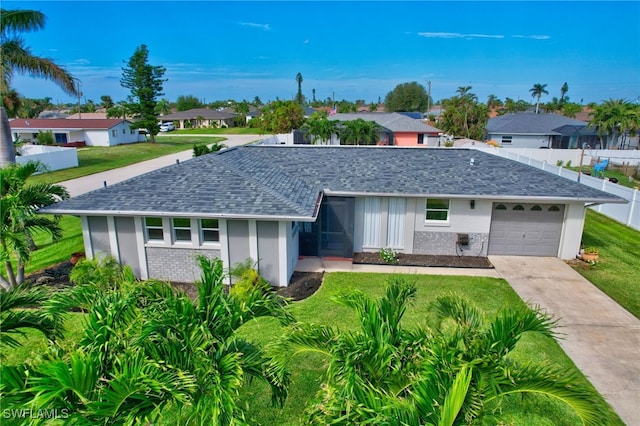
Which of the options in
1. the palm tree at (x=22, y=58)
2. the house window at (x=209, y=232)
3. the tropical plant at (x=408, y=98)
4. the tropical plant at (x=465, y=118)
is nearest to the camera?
the house window at (x=209, y=232)

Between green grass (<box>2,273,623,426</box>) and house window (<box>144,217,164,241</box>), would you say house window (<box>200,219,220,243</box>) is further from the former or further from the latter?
green grass (<box>2,273,623,426</box>)

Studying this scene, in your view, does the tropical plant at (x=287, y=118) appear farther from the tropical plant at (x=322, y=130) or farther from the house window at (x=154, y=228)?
the house window at (x=154, y=228)

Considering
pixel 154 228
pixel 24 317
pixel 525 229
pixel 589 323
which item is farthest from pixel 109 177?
pixel 589 323

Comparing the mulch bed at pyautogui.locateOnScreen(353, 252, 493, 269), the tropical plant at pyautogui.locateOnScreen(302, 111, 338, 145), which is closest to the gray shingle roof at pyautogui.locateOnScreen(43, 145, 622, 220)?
the mulch bed at pyautogui.locateOnScreen(353, 252, 493, 269)

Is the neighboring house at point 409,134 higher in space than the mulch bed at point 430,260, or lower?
higher

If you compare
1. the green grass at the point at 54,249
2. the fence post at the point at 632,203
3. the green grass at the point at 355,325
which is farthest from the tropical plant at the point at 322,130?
the green grass at the point at 355,325

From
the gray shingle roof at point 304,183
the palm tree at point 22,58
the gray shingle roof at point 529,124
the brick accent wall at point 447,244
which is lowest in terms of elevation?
the brick accent wall at point 447,244

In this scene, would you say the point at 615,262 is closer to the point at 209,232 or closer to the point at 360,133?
the point at 209,232

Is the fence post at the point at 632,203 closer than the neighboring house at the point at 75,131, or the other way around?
the fence post at the point at 632,203
